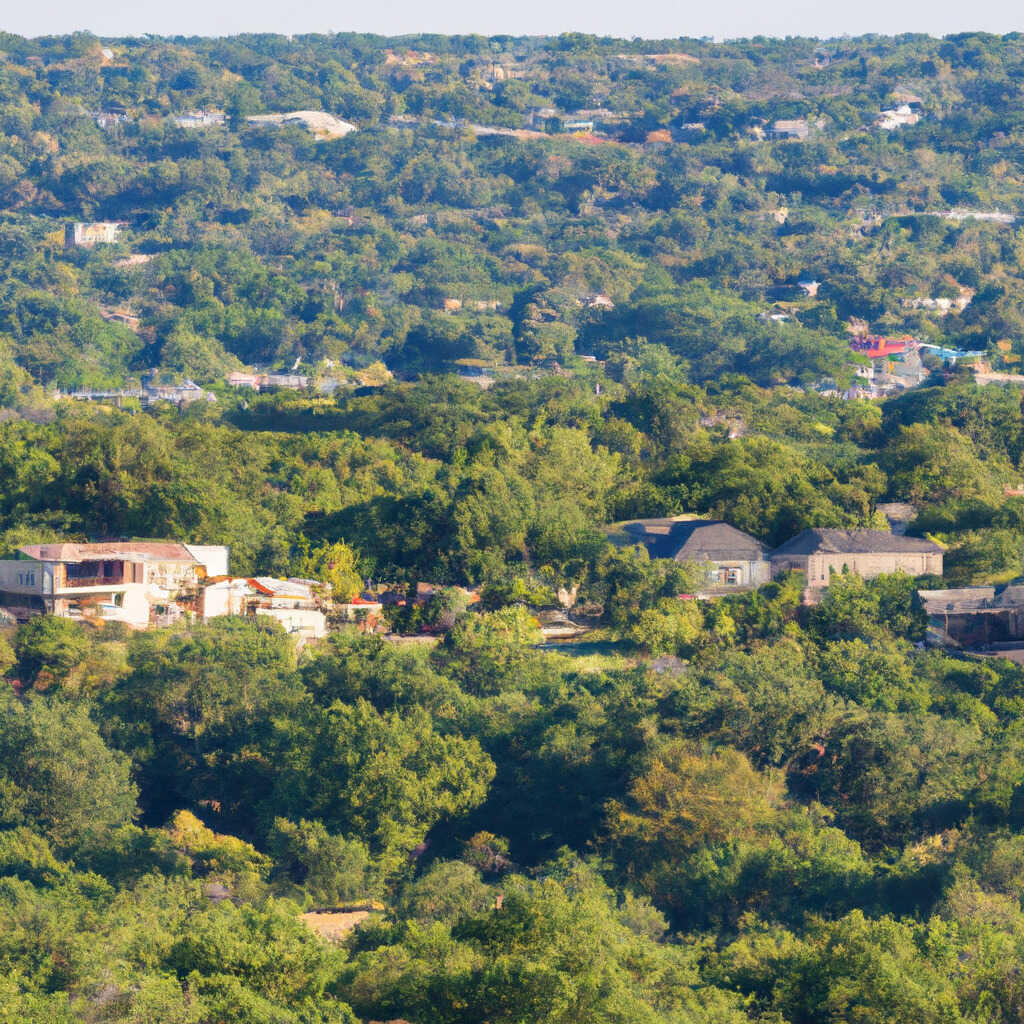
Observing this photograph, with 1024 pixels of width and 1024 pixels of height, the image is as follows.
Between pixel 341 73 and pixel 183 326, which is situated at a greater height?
pixel 341 73

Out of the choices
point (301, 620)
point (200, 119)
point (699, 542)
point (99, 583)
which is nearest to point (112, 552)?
point (99, 583)

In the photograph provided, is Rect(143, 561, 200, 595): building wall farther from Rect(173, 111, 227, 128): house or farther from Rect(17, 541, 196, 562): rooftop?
Rect(173, 111, 227, 128): house

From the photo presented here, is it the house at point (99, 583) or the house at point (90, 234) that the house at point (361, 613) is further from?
the house at point (90, 234)

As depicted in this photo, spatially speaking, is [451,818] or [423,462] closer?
[451,818]

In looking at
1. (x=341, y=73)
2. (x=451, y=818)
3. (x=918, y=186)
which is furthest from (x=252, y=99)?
(x=451, y=818)

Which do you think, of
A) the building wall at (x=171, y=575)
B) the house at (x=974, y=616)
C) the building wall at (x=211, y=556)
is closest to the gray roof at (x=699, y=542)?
the house at (x=974, y=616)

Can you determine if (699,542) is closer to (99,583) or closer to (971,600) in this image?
(971,600)

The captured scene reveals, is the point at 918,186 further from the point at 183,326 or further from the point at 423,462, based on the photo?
the point at 423,462
